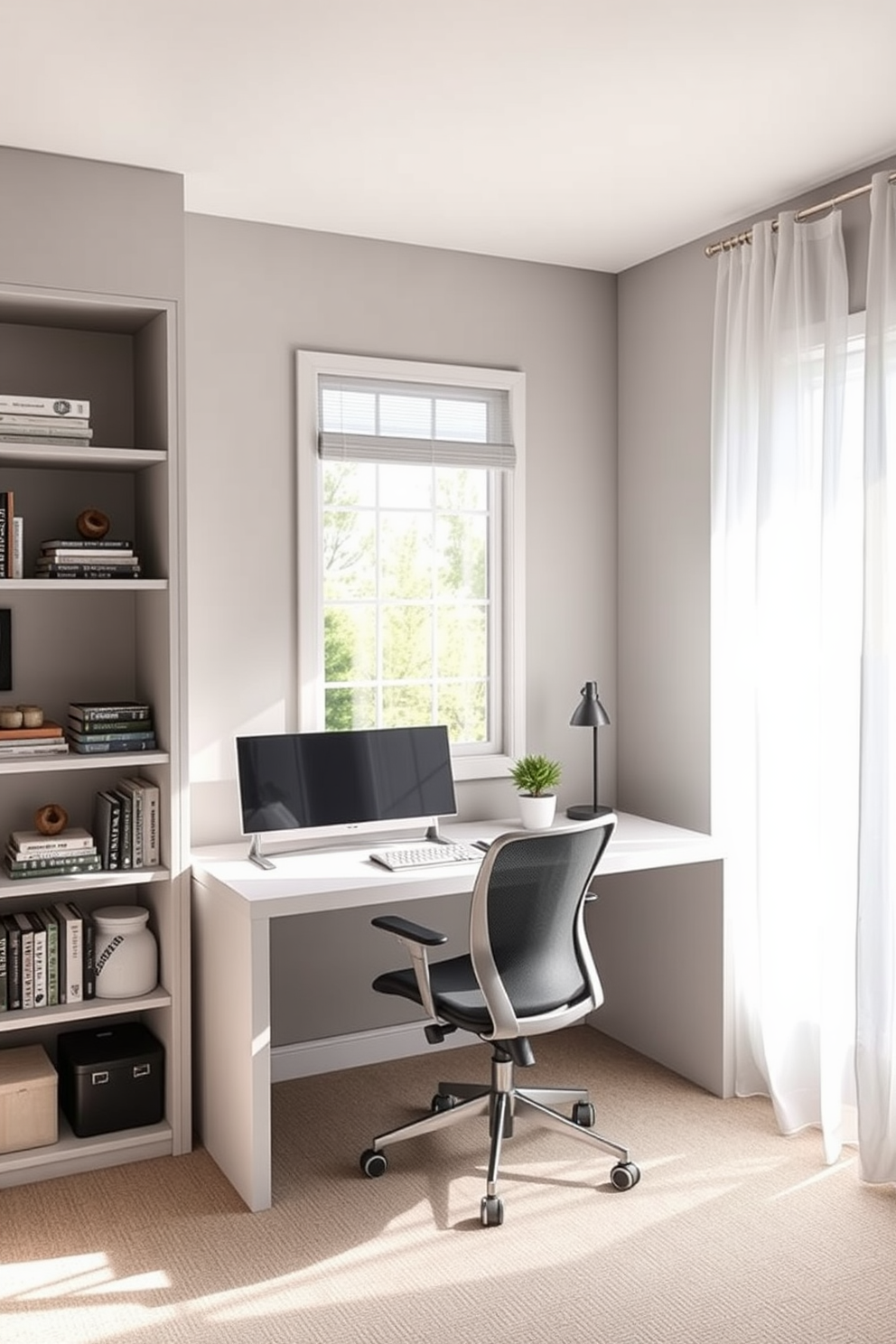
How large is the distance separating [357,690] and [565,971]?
129 centimetres

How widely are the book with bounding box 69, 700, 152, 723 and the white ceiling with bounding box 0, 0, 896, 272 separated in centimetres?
147

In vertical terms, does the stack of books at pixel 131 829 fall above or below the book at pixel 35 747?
below

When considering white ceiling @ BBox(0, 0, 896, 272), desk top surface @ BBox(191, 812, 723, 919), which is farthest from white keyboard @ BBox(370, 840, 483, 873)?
white ceiling @ BBox(0, 0, 896, 272)

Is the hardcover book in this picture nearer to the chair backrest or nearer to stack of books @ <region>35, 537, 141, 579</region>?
stack of books @ <region>35, 537, 141, 579</region>

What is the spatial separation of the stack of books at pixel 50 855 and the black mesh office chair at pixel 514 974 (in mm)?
850

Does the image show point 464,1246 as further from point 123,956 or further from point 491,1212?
point 123,956

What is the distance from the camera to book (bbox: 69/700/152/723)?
335cm

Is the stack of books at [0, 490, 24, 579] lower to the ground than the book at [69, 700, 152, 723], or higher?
higher

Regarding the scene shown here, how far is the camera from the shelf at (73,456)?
316 cm

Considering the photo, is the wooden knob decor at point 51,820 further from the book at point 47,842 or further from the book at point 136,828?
the book at point 136,828

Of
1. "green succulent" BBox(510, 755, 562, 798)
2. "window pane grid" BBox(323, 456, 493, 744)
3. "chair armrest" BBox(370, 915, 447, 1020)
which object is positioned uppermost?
"window pane grid" BBox(323, 456, 493, 744)

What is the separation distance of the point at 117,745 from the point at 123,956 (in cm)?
59

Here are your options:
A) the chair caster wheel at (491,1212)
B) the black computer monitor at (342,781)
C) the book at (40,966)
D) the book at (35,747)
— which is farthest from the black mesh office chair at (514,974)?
the book at (35,747)

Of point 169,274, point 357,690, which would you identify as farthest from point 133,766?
point 169,274
